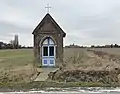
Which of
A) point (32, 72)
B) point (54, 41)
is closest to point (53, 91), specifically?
point (32, 72)

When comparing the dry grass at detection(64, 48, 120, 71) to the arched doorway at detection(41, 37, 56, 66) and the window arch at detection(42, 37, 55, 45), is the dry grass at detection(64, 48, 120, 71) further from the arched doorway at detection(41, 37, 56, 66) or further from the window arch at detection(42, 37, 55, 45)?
the window arch at detection(42, 37, 55, 45)

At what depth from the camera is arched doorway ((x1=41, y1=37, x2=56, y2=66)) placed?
85.5 feet

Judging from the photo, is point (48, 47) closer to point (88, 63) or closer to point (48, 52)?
point (48, 52)

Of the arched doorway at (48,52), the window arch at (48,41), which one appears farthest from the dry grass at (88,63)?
the window arch at (48,41)

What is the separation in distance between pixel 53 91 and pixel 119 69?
26.0ft

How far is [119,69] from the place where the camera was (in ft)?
63.6

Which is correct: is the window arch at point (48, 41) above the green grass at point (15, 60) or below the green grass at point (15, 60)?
above

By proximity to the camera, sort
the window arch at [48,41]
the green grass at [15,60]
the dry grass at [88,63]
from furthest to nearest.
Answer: the green grass at [15,60], the window arch at [48,41], the dry grass at [88,63]

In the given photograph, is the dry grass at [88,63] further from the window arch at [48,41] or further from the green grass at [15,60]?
the green grass at [15,60]

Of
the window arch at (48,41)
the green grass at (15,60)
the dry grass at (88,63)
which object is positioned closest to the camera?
the dry grass at (88,63)

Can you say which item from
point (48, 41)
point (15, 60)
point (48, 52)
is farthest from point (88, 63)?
point (15, 60)

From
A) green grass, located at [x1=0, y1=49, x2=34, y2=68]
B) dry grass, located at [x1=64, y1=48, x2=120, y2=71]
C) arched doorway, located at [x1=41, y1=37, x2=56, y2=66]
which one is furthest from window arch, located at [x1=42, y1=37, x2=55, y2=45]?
green grass, located at [x1=0, y1=49, x2=34, y2=68]

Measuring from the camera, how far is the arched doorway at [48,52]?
85.5 feet

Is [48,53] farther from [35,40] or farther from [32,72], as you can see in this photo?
[32,72]
